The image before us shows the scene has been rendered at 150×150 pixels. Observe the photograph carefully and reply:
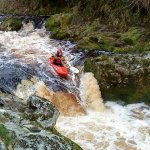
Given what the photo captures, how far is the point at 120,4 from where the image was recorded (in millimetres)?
16594

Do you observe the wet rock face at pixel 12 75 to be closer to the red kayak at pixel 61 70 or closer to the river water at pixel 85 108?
the river water at pixel 85 108

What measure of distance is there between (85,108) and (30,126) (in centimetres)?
517

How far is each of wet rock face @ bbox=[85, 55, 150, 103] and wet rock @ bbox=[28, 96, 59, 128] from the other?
186 inches

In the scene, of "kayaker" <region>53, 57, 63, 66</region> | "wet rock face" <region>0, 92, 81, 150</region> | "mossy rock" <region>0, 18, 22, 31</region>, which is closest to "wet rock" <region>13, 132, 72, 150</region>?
"wet rock face" <region>0, 92, 81, 150</region>

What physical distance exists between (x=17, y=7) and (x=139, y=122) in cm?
1649

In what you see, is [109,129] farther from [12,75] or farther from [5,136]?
[5,136]

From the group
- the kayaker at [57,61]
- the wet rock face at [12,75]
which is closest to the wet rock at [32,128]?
the wet rock face at [12,75]

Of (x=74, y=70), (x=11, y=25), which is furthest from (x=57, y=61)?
(x=11, y=25)

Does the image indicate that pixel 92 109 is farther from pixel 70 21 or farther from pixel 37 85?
pixel 70 21

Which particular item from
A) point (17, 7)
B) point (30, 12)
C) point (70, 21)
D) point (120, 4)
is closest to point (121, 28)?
point (120, 4)

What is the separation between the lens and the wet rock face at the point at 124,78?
11.3 meters

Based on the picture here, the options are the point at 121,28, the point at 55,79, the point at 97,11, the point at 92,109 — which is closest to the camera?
the point at 92,109

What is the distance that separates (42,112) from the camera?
6691mm

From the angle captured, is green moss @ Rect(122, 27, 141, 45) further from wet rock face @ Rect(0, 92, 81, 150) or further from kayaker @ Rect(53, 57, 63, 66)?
wet rock face @ Rect(0, 92, 81, 150)
